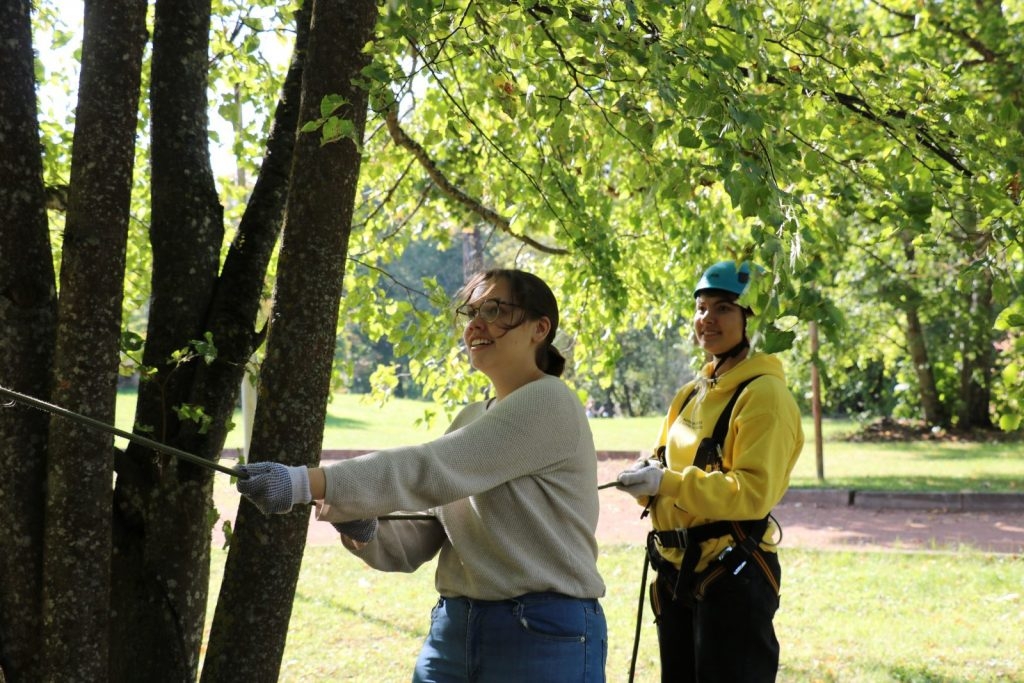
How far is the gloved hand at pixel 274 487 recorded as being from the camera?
1969mm

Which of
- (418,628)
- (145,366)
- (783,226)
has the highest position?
(783,226)

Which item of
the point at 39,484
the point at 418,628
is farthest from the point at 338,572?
the point at 39,484

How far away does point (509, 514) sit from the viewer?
7.53 ft

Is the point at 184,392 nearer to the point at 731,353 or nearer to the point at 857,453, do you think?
the point at 731,353

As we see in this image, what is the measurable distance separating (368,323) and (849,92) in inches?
105

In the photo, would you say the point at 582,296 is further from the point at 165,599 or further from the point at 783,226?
the point at 783,226

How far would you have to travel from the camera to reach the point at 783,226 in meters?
2.26

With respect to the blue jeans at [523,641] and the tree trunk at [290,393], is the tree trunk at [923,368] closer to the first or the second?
the tree trunk at [290,393]

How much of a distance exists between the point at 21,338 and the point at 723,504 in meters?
1.99

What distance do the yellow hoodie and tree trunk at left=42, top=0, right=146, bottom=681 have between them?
5.18ft

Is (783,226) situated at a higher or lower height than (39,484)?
higher

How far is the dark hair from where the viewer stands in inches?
96.3

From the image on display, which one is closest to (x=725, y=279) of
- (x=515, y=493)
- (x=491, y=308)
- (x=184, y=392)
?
(x=491, y=308)

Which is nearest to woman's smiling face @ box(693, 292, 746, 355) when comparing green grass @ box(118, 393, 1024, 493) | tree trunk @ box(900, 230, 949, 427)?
green grass @ box(118, 393, 1024, 493)
